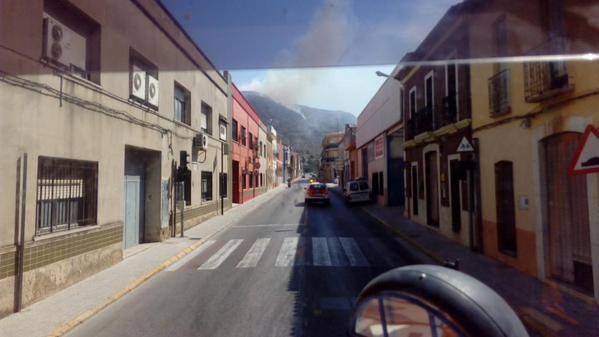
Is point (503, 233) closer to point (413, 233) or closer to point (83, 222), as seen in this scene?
point (413, 233)

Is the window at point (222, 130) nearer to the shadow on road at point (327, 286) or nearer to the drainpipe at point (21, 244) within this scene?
the shadow on road at point (327, 286)

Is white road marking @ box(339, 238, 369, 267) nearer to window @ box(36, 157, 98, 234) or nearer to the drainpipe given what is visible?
window @ box(36, 157, 98, 234)

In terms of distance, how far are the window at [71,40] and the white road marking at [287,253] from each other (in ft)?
19.8

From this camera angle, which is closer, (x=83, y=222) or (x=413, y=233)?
(x=83, y=222)

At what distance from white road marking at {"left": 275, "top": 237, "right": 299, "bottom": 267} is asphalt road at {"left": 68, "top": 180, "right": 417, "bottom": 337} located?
24 millimetres

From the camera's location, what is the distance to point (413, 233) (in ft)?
41.7

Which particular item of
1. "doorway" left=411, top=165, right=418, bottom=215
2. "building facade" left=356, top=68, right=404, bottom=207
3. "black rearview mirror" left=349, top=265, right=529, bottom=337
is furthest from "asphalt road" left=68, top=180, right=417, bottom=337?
"building facade" left=356, top=68, right=404, bottom=207

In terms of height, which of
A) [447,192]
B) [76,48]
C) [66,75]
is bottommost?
[447,192]

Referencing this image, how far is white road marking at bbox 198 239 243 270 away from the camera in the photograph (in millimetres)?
8747

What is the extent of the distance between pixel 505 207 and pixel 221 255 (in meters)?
7.34

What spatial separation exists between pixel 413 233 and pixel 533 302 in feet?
22.9

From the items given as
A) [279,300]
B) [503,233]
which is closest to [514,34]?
[503,233]

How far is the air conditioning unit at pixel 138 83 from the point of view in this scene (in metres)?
9.95

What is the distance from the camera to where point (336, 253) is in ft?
31.9
